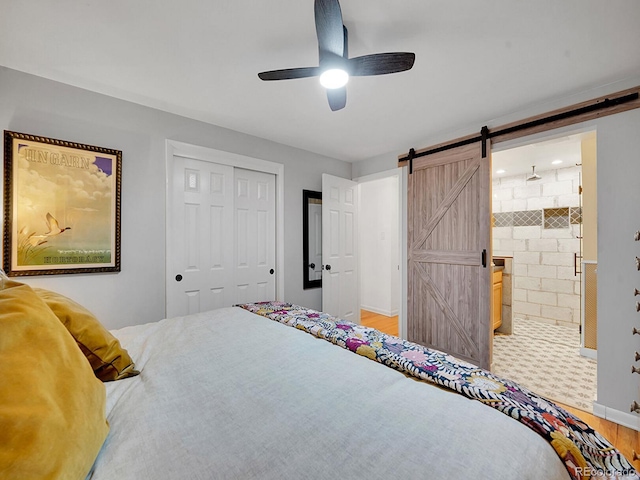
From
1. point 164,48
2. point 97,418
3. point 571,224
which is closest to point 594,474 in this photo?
point 97,418

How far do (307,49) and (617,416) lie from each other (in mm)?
3414

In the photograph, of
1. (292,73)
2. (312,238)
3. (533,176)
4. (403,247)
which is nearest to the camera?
(292,73)

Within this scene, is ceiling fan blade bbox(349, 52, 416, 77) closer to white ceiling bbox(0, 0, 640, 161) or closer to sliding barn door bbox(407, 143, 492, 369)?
white ceiling bbox(0, 0, 640, 161)

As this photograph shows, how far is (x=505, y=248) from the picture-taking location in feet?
16.5

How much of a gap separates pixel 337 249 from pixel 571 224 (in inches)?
145

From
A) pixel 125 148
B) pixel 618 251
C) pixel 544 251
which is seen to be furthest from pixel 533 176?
pixel 125 148

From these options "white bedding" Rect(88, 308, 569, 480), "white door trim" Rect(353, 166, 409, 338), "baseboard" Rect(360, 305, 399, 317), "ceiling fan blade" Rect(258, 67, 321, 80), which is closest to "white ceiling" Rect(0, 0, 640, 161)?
"ceiling fan blade" Rect(258, 67, 321, 80)

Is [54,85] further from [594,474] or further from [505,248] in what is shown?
[505,248]

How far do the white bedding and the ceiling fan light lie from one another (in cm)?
152

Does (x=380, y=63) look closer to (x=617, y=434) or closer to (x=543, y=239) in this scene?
(x=617, y=434)

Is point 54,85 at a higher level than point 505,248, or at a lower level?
higher

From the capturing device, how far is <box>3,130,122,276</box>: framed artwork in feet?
6.41

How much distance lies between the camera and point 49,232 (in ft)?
6.79

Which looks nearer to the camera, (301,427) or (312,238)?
(301,427)
